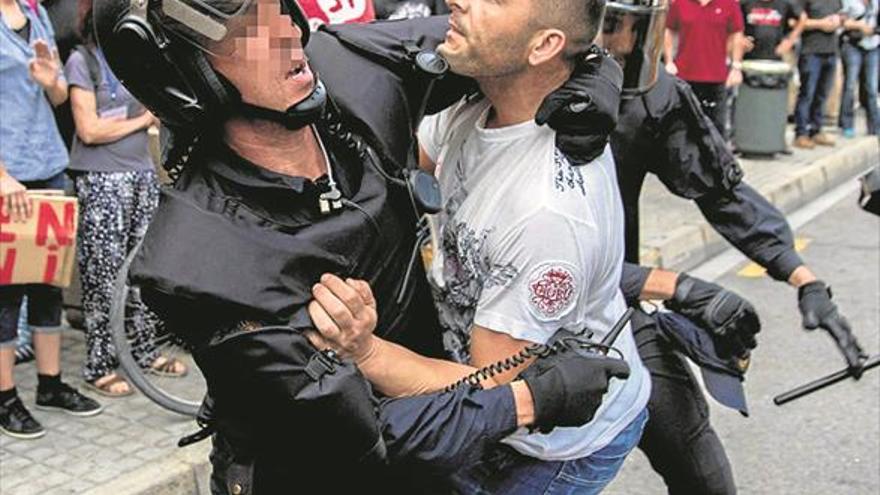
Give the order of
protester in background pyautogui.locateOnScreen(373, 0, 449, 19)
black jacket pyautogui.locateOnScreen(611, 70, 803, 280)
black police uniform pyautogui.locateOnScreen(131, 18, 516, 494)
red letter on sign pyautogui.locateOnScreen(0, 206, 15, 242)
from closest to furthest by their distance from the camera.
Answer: black police uniform pyautogui.locateOnScreen(131, 18, 516, 494)
black jacket pyautogui.locateOnScreen(611, 70, 803, 280)
red letter on sign pyautogui.locateOnScreen(0, 206, 15, 242)
protester in background pyautogui.locateOnScreen(373, 0, 449, 19)

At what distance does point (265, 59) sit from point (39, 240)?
276cm

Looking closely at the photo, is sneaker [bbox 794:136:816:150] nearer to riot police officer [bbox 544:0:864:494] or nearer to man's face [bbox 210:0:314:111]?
riot police officer [bbox 544:0:864:494]

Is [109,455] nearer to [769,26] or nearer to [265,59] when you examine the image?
[265,59]

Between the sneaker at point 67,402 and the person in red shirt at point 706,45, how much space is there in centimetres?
597

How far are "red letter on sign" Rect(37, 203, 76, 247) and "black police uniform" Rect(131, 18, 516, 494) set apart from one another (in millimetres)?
2438

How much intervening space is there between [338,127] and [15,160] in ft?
9.48

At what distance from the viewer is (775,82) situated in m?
10.8

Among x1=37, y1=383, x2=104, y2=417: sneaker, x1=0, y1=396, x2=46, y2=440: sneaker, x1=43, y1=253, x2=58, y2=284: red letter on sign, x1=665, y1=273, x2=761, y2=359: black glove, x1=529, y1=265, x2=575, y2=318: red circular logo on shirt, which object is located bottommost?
x1=37, y1=383, x2=104, y2=417: sneaker

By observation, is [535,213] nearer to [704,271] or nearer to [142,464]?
[142,464]

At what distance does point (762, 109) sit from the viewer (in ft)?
35.3

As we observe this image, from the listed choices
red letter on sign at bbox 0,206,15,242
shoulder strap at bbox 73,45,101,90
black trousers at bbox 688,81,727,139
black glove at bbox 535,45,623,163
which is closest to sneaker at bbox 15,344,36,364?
red letter on sign at bbox 0,206,15,242

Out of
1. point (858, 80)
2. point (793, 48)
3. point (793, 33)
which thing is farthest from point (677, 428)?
point (858, 80)

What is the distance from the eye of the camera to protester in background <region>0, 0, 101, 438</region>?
14.8 feet

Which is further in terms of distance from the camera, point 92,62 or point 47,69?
point 92,62
